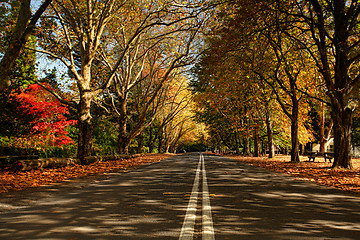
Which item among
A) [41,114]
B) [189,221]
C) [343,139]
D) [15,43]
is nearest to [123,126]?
[41,114]

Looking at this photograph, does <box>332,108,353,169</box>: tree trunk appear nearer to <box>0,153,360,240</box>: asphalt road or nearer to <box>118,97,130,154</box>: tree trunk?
<box>0,153,360,240</box>: asphalt road

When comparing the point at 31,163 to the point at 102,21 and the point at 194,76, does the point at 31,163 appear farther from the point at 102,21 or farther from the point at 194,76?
the point at 194,76

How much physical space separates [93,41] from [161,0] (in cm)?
503

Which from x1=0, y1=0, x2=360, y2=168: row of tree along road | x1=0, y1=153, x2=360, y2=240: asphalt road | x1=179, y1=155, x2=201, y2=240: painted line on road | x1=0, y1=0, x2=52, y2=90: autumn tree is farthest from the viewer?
x1=0, y1=0, x2=360, y2=168: row of tree along road

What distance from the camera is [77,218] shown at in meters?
4.56

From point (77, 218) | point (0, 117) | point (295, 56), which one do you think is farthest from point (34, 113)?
point (295, 56)

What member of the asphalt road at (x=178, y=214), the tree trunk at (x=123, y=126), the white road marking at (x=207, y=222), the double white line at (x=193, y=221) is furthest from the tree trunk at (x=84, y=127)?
the white road marking at (x=207, y=222)

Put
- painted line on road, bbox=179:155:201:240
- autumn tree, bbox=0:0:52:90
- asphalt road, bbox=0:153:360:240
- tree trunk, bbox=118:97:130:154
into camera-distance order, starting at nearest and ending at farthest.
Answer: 1. painted line on road, bbox=179:155:201:240
2. asphalt road, bbox=0:153:360:240
3. autumn tree, bbox=0:0:52:90
4. tree trunk, bbox=118:97:130:154

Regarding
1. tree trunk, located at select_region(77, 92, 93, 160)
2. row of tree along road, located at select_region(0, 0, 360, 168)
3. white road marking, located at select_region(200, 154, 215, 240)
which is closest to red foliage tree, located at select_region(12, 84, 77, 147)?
row of tree along road, located at select_region(0, 0, 360, 168)

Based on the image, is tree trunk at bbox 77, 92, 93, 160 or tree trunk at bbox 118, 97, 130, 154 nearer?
tree trunk at bbox 77, 92, 93, 160

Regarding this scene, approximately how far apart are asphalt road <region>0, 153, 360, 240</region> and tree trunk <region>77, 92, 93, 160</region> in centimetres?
737

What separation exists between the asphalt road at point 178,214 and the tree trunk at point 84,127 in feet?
24.2

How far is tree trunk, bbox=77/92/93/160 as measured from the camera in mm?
14711

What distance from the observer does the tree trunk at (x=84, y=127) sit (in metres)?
14.7
